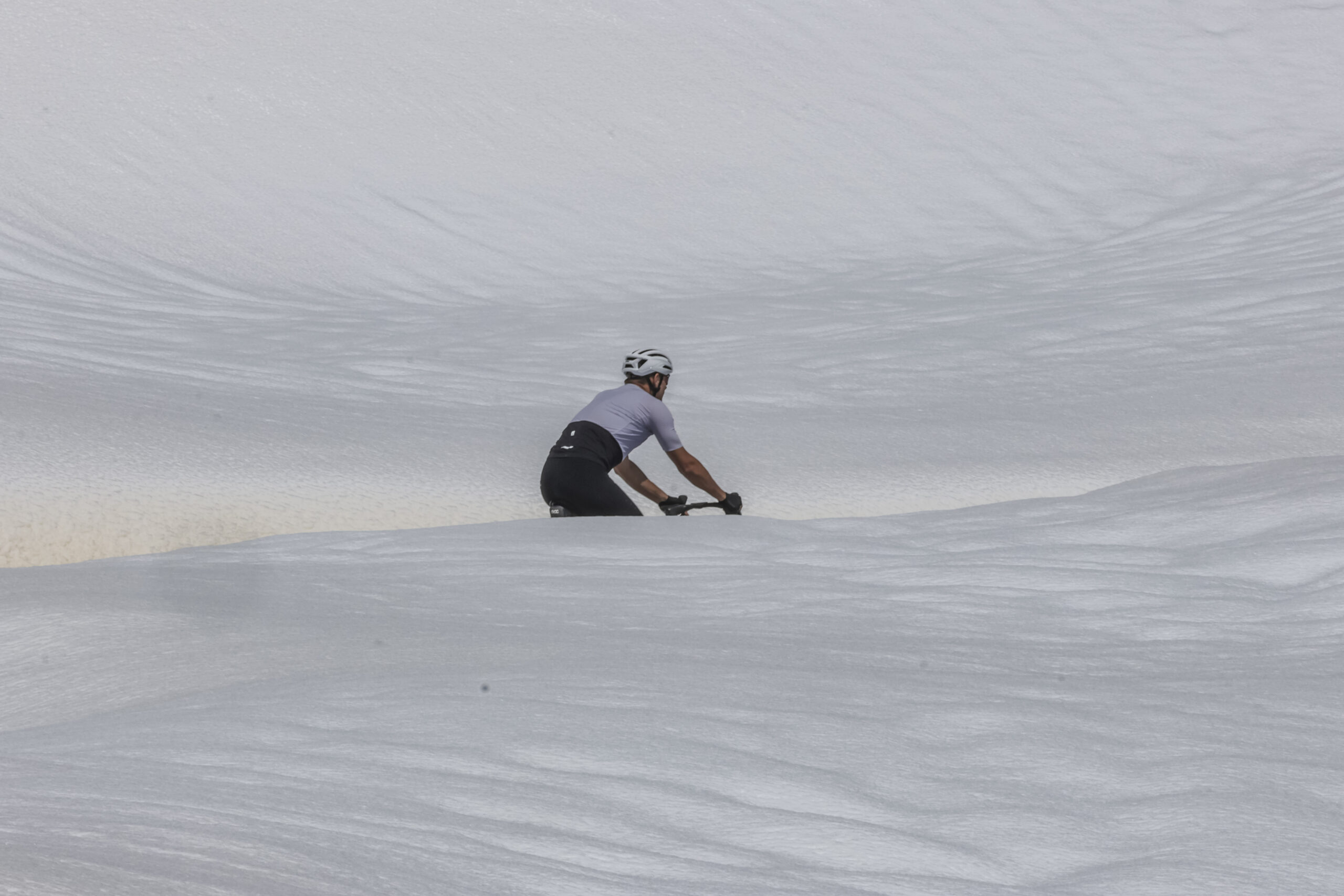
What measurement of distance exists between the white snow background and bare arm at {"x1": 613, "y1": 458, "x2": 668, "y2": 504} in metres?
0.39

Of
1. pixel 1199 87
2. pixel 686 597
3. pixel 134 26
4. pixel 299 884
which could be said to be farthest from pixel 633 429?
pixel 1199 87

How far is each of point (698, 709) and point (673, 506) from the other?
213cm

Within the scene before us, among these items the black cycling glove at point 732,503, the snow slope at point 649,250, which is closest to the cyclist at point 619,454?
the black cycling glove at point 732,503

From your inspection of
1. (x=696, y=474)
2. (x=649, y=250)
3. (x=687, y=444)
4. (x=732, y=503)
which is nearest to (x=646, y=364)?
(x=696, y=474)

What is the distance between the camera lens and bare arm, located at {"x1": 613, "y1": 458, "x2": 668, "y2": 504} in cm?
457

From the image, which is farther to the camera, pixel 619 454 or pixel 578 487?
pixel 619 454

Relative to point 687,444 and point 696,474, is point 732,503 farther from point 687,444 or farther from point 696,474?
point 687,444

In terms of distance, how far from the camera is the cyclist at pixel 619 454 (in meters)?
4.43

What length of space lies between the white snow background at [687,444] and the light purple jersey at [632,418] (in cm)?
44

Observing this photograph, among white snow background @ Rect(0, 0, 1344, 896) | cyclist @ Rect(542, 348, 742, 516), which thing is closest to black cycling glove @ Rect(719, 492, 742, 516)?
cyclist @ Rect(542, 348, 742, 516)

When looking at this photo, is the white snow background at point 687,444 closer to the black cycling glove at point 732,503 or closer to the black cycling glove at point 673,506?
the black cycling glove at point 732,503

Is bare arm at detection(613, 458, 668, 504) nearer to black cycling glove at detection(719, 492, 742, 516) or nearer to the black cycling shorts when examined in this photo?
the black cycling shorts

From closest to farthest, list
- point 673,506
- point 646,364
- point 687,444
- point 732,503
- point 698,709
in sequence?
point 698,709, point 732,503, point 673,506, point 646,364, point 687,444

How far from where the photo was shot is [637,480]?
463 centimetres
